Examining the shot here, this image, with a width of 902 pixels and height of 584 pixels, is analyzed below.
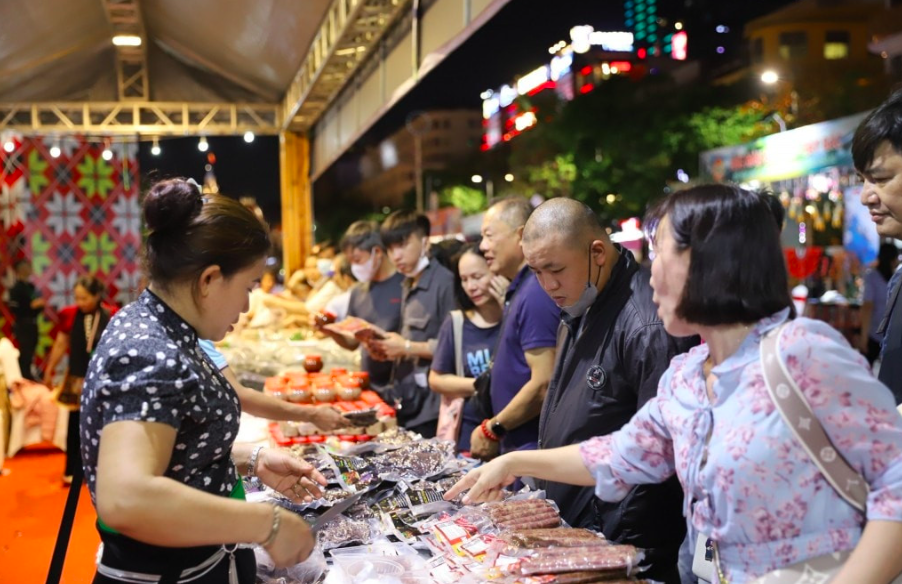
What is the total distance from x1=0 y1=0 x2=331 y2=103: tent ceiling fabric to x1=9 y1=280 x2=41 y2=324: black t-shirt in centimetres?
270

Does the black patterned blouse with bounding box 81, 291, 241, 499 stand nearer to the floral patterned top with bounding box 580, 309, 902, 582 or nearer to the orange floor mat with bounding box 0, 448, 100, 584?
the floral patterned top with bounding box 580, 309, 902, 582

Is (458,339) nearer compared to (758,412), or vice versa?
(758,412)

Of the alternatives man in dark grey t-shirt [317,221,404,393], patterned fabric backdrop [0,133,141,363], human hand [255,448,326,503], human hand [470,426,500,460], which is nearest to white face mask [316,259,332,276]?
patterned fabric backdrop [0,133,141,363]

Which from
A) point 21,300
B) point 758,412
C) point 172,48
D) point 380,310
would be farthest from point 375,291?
point 172,48

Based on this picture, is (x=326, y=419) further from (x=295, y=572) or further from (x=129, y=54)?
(x=129, y=54)

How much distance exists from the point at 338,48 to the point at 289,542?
6.37 meters

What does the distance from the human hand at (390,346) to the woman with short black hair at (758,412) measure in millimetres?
2715

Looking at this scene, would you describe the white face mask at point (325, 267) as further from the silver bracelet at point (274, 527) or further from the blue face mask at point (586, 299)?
the silver bracelet at point (274, 527)

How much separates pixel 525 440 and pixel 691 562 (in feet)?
4.07

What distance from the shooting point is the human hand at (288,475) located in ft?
6.95

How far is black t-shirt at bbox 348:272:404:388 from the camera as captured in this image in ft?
15.4

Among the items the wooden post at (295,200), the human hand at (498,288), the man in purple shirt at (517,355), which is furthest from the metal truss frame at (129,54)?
the man in purple shirt at (517,355)

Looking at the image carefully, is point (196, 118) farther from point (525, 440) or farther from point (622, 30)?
point (622, 30)

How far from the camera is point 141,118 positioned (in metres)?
12.6
